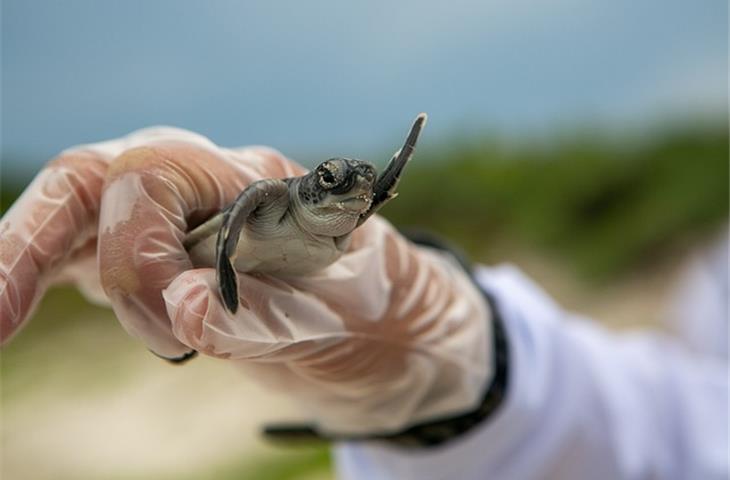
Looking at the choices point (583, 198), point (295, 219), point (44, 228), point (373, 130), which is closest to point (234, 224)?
point (295, 219)

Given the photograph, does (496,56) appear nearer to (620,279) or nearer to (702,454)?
(620,279)

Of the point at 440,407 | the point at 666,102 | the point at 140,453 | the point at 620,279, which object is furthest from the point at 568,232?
the point at 440,407

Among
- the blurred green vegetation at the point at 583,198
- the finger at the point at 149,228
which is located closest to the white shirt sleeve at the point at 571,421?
the finger at the point at 149,228

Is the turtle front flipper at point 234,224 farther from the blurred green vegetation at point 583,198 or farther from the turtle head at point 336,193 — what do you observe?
the blurred green vegetation at point 583,198

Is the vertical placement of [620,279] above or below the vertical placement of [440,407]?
below

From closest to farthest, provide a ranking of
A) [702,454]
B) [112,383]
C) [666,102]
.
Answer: [702,454], [112,383], [666,102]

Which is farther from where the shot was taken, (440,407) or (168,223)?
(440,407)

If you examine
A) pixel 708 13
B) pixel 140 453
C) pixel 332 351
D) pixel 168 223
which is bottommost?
pixel 140 453
